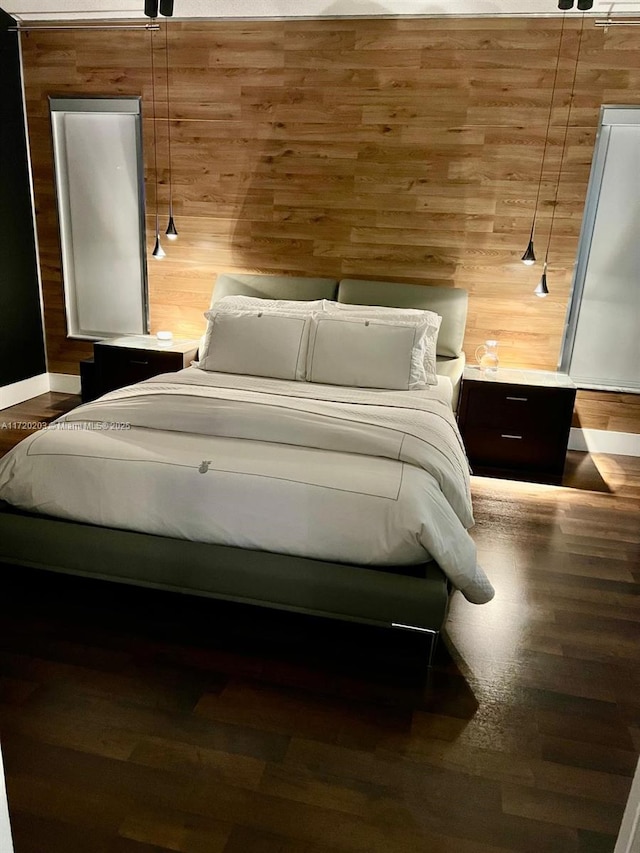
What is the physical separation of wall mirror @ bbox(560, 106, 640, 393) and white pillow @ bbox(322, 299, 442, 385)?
1.00m

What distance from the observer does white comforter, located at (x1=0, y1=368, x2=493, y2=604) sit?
2.10 meters

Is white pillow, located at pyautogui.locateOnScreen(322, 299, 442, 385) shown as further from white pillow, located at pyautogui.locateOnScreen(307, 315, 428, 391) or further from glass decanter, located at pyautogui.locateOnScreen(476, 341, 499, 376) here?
glass decanter, located at pyautogui.locateOnScreen(476, 341, 499, 376)

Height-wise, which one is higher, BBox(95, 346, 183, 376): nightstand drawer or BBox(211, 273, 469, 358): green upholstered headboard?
BBox(211, 273, 469, 358): green upholstered headboard

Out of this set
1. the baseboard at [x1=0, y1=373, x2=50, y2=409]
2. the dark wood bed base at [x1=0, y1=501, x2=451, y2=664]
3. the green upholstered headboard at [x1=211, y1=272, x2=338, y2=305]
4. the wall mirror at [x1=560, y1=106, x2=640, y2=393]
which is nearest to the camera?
the dark wood bed base at [x1=0, y1=501, x2=451, y2=664]

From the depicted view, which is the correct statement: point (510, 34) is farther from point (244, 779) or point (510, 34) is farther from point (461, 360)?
point (244, 779)

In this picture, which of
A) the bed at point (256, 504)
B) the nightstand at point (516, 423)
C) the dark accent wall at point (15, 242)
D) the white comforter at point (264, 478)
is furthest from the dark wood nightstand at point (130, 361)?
the nightstand at point (516, 423)

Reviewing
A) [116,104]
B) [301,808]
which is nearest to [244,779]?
[301,808]

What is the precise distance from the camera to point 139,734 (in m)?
1.79

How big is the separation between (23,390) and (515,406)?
355 centimetres

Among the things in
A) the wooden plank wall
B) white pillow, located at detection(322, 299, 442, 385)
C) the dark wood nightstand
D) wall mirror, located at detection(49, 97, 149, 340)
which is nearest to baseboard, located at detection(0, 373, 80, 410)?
wall mirror, located at detection(49, 97, 149, 340)

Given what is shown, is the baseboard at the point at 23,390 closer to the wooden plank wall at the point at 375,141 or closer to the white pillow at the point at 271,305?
the wooden plank wall at the point at 375,141

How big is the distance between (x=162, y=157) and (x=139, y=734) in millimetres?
3798

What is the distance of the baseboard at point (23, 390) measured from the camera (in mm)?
4582

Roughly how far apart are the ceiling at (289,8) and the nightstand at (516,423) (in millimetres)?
2101
